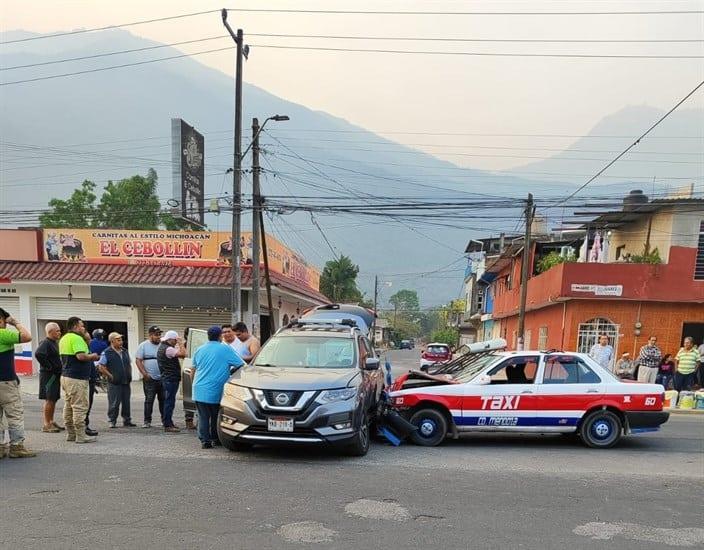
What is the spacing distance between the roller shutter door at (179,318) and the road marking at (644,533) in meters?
15.7

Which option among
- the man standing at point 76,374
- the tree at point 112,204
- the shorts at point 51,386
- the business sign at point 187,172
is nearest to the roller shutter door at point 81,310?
the business sign at point 187,172

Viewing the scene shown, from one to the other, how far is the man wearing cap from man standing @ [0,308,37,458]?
207cm

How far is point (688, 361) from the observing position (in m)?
12.8

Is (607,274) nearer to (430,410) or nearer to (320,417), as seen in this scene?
(430,410)

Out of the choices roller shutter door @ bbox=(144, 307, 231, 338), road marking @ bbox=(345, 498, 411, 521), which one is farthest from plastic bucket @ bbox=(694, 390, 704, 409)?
roller shutter door @ bbox=(144, 307, 231, 338)

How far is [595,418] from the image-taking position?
24.7 ft

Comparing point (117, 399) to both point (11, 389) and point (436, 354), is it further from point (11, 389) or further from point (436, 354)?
point (436, 354)

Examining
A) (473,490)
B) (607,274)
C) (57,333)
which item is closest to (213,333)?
(57,333)

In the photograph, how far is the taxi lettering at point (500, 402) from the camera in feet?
24.2

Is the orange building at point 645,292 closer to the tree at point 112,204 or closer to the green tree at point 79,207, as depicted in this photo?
the tree at point 112,204

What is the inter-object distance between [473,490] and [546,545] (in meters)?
1.33

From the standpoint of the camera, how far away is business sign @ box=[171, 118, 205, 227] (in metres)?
16.6

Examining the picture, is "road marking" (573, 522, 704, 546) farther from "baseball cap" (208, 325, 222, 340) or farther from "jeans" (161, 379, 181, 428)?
"jeans" (161, 379, 181, 428)

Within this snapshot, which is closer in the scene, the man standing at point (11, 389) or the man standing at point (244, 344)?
the man standing at point (11, 389)
